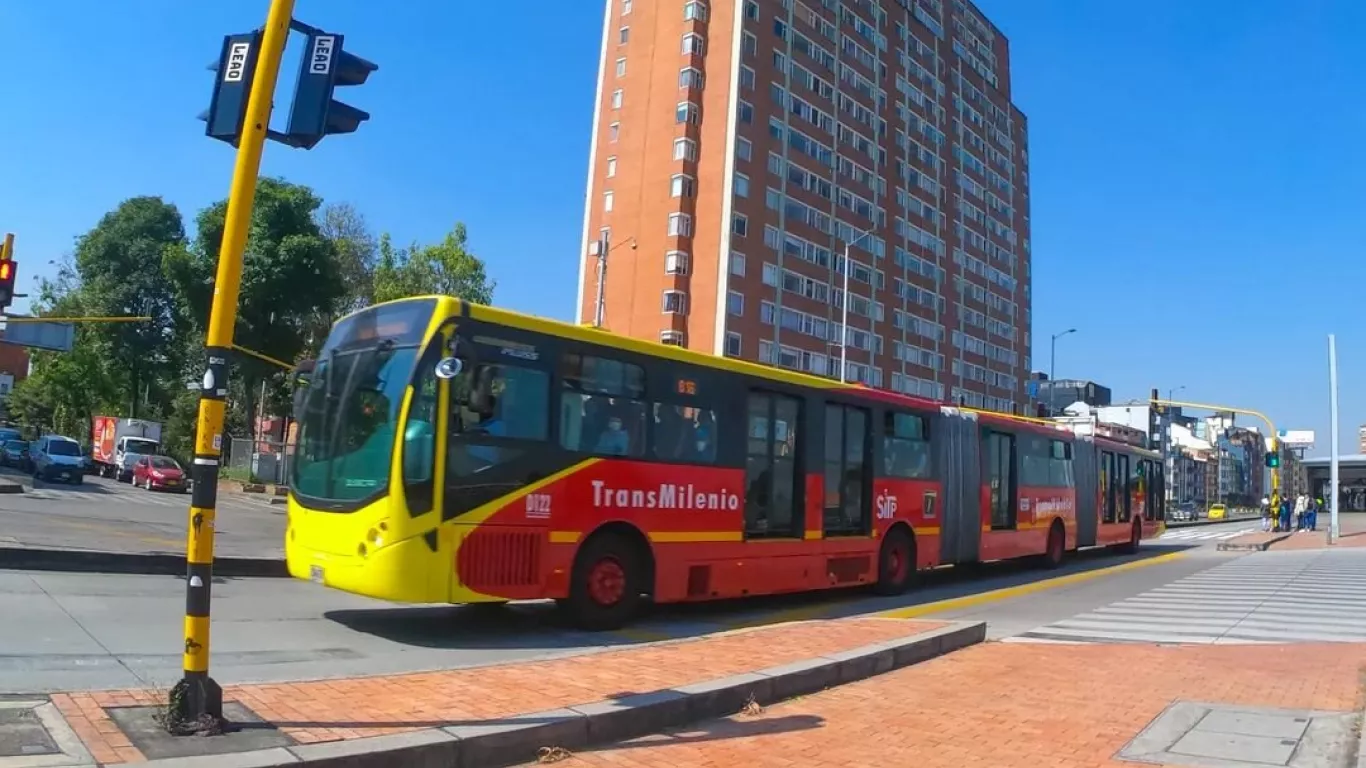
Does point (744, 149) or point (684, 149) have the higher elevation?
point (744, 149)

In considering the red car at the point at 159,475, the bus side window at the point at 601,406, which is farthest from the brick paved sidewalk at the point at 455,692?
the red car at the point at 159,475

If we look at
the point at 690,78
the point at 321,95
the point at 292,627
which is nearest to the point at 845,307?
the point at 690,78

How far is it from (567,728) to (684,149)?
5835cm

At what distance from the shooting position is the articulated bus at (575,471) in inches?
367

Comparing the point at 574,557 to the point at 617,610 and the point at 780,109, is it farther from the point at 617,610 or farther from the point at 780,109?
the point at 780,109

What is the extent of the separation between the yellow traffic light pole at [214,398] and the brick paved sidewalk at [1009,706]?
7.06 feet

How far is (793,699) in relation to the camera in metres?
7.62

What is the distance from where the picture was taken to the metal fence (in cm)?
4359

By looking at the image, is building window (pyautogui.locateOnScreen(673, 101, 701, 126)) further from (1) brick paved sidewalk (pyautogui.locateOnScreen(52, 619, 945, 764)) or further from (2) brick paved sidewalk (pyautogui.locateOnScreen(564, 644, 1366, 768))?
(1) brick paved sidewalk (pyautogui.locateOnScreen(52, 619, 945, 764))

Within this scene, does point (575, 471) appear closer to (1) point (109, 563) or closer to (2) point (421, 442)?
(2) point (421, 442)

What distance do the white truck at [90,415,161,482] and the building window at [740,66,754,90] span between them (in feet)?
129

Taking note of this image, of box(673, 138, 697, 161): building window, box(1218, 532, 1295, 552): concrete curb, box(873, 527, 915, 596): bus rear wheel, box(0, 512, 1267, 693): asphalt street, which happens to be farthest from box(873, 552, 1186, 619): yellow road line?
box(673, 138, 697, 161): building window

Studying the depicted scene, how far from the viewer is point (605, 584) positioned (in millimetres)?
10852

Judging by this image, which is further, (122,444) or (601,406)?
(122,444)
